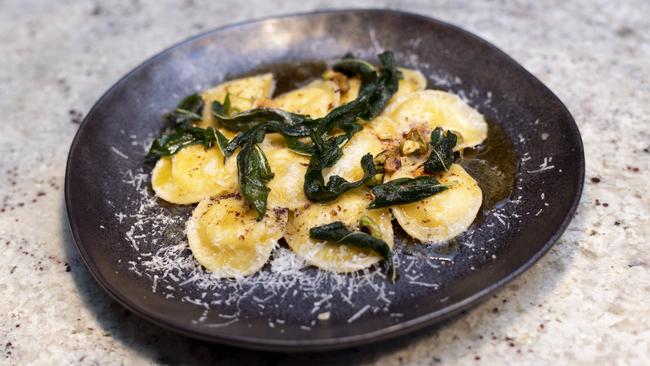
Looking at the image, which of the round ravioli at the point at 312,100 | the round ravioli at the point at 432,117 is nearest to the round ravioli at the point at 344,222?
the round ravioli at the point at 432,117

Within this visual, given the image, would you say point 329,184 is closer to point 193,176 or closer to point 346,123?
point 346,123

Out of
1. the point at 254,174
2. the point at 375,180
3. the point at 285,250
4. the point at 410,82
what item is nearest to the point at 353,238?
the point at 285,250

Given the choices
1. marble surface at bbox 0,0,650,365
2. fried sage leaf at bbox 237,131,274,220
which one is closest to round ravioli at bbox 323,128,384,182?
fried sage leaf at bbox 237,131,274,220

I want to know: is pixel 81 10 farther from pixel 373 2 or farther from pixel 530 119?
pixel 530 119

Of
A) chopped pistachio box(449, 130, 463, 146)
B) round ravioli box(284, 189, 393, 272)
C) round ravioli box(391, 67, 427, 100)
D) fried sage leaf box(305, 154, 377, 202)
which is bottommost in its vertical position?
round ravioli box(284, 189, 393, 272)

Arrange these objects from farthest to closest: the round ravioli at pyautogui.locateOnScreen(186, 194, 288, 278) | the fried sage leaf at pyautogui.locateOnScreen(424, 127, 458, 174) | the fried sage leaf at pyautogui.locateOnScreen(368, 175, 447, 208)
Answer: the fried sage leaf at pyautogui.locateOnScreen(424, 127, 458, 174) → the fried sage leaf at pyautogui.locateOnScreen(368, 175, 447, 208) → the round ravioli at pyautogui.locateOnScreen(186, 194, 288, 278)

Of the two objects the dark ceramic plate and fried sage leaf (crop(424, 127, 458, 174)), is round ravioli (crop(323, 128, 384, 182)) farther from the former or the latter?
the dark ceramic plate
